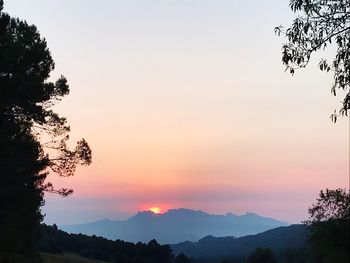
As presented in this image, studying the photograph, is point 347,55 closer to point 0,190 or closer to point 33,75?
point 33,75

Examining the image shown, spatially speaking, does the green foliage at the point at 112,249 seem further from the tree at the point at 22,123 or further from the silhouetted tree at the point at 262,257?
the tree at the point at 22,123

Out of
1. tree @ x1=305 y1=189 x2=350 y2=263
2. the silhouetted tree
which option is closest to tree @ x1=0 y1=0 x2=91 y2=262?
tree @ x1=305 y1=189 x2=350 y2=263

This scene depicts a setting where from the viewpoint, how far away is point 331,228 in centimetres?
5491

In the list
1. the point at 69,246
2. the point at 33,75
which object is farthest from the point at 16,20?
the point at 69,246

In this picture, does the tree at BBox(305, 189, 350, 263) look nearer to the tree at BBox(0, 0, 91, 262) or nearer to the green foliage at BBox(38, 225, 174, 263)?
the tree at BBox(0, 0, 91, 262)

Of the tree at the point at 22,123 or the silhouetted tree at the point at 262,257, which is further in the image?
the silhouetted tree at the point at 262,257

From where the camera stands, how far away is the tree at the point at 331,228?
A: 52.8 m

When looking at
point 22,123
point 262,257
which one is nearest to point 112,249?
point 262,257

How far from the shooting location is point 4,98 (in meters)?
32.4

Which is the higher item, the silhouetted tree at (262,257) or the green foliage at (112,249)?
the green foliage at (112,249)

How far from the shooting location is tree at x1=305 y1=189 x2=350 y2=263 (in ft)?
173

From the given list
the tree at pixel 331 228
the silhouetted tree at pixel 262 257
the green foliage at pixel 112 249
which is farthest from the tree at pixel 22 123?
the green foliage at pixel 112 249

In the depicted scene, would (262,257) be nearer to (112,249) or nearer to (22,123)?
(112,249)

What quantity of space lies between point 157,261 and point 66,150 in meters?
92.4
